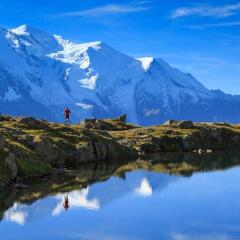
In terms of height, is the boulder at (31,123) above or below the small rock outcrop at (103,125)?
below

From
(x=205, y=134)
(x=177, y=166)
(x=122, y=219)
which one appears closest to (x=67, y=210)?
(x=122, y=219)

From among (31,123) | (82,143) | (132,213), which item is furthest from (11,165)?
(31,123)

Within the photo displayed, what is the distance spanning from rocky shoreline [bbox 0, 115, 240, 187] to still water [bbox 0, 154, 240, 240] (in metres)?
11.3

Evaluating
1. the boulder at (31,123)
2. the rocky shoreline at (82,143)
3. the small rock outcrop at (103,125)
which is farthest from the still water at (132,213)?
the small rock outcrop at (103,125)

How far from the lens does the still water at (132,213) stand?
2398 inches

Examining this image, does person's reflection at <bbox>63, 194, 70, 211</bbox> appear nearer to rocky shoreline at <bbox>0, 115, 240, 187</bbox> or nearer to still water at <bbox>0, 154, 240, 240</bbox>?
still water at <bbox>0, 154, 240, 240</bbox>

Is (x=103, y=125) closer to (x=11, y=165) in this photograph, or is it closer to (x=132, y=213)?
(x=11, y=165)

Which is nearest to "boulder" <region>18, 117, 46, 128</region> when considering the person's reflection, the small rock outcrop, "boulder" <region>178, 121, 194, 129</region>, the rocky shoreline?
the rocky shoreline

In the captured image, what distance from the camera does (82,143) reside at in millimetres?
127500

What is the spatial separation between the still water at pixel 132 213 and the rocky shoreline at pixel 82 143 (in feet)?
37.1

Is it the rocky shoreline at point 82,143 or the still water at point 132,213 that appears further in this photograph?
the rocky shoreline at point 82,143

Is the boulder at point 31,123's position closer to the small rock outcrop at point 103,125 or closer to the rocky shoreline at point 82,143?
the rocky shoreline at point 82,143

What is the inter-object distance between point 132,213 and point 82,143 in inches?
2236

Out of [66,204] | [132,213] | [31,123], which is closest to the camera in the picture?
[132,213]
